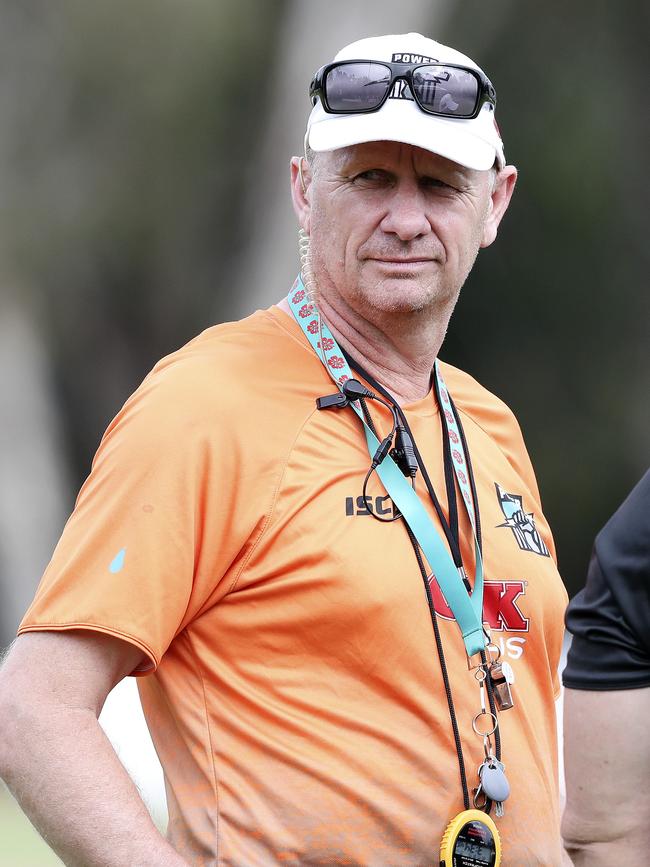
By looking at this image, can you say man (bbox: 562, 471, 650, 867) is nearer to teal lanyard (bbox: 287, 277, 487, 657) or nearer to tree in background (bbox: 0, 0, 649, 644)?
teal lanyard (bbox: 287, 277, 487, 657)

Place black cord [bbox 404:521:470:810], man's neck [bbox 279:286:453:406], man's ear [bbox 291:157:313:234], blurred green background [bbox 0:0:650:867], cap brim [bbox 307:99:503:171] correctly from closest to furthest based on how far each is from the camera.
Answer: black cord [bbox 404:521:470:810]
cap brim [bbox 307:99:503:171]
man's neck [bbox 279:286:453:406]
man's ear [bbox 291:157:313:234]
blurred green background [bbox 0:0:650:867]

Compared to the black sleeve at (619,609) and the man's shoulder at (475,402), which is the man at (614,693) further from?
the man's shoulder at (475,402)

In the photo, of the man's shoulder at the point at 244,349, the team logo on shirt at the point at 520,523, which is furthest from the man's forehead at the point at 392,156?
the team logo on shirt at the point at 520,523

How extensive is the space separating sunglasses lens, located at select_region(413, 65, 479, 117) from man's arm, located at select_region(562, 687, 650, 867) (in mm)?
902

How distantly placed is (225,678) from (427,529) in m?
0.35

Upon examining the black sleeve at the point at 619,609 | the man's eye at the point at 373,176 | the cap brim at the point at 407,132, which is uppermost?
the cap brim at the point at 407,132

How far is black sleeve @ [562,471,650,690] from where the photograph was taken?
1406mm

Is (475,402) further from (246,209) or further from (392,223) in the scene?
(246,209)

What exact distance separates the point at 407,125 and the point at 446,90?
5.0 inches

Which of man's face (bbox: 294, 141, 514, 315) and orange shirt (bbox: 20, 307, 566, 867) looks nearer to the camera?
orange shirt (bbox: 20, 307, 566, 867)

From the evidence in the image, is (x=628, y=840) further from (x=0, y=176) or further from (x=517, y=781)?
(x=0, y=176)

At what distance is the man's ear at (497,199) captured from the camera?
2.04 metres

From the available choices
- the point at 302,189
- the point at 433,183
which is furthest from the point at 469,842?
the point at 302,189

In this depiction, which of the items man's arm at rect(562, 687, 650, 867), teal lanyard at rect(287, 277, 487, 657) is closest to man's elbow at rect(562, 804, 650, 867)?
man's arm at rect(562, 687, 650, 867)
